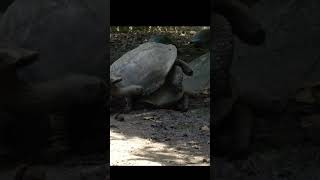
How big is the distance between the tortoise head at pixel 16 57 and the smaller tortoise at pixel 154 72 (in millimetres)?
2737

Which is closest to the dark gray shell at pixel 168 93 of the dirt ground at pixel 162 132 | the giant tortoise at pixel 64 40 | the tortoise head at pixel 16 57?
the dirt ground at pixel 162 132

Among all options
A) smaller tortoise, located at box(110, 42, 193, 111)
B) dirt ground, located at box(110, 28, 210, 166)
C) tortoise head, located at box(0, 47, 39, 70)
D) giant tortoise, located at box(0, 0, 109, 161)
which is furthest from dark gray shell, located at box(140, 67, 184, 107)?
tortoise head, located at box(0, 47, 39, 70)

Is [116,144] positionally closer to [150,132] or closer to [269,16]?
[150,132]

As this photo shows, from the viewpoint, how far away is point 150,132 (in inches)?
193

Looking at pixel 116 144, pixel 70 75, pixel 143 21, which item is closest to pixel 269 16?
pixel 143 21

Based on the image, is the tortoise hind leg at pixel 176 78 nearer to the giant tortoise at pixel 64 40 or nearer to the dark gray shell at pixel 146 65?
the dark gray shell at pixel 146 65

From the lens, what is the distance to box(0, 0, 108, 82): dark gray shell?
3.02 m

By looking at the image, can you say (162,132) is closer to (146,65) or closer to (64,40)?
(146,65)

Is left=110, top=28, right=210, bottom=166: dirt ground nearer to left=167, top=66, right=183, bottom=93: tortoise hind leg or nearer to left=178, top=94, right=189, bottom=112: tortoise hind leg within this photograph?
left=178, top=94, right=189, bottom=112: tortoise hind leg

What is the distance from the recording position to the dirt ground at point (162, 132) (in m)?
4.05

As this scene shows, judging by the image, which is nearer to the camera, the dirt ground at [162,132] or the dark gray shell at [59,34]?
the dark gray shell at [59,34]

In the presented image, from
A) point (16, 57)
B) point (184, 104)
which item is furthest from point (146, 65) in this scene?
point (16, 57)

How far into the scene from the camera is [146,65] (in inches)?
234

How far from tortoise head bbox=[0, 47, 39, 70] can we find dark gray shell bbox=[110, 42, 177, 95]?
280 cm
